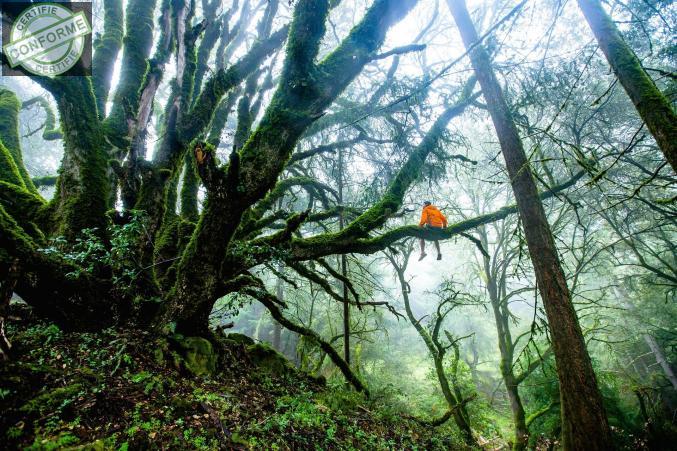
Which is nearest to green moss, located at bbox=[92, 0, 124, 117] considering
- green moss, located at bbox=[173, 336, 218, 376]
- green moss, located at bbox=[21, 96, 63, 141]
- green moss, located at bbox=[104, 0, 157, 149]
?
green moss, located at bbox=[104, 0, 157, 149]

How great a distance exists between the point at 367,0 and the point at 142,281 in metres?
8.33

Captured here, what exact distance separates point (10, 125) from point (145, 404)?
6.58 meters

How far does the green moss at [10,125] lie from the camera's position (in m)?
5.32

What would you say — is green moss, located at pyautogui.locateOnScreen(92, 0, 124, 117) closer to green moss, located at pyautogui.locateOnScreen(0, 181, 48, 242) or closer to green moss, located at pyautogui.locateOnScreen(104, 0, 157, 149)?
green moss, located at pyautogui.locateOnScreen(104, 0, 157, 149)

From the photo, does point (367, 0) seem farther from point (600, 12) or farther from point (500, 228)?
point (500, 228)

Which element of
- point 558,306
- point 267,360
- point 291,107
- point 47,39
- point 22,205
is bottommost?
point 267,360

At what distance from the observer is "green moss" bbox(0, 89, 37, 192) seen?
17.5 ft

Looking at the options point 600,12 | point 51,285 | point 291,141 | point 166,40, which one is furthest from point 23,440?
point 600,12

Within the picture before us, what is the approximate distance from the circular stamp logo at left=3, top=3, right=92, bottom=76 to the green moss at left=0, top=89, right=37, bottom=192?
2.28 meters

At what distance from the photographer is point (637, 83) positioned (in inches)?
94.2

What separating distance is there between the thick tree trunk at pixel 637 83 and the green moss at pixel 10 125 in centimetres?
859

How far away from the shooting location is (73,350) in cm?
304

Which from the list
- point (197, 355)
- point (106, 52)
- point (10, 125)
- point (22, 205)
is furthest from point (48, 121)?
point (197, 355)

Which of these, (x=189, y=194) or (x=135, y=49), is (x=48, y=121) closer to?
(x=135, y=49)
